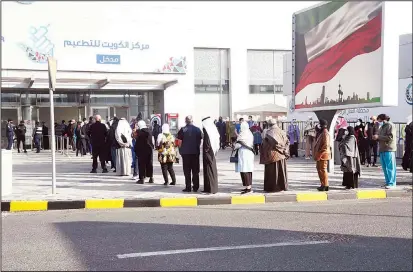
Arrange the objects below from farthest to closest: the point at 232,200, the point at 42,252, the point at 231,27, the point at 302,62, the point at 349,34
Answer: the point at 231,27 → the point at 302,62 → the point at 349,34 → the point at 232,200 → the point at 42,252

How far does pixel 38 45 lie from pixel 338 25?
64.1ft

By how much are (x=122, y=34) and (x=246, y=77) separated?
12.1m

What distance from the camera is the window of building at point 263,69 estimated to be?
123 ft

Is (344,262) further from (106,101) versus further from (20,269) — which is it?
(106,101)

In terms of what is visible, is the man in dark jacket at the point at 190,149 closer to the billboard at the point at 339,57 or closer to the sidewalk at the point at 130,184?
the sidewalk at the point at 130,184

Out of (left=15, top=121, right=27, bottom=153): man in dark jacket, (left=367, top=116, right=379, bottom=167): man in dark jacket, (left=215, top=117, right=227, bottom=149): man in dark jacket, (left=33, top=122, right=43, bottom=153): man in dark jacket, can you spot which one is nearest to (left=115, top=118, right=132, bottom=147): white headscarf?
(left=367, top=116, right=379, bottom=167): man in dark jacket

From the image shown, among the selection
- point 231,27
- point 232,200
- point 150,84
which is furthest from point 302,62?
point 231,27

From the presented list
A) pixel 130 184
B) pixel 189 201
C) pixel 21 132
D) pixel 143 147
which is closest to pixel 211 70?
pixel 21 132

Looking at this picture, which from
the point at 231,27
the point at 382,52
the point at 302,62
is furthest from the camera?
the point at 231,27

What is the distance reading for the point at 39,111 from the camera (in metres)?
27.5

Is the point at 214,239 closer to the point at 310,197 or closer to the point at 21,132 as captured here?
the point at 310,197

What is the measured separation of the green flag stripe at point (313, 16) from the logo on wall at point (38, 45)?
17138 mm

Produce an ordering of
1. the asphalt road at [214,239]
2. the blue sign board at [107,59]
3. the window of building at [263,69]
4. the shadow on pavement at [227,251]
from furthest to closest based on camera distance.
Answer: the window of building at [263,69] → the blue sign board at [107,59] → the asphalt road at [214,239] → the shadow on pavement at [227,251]

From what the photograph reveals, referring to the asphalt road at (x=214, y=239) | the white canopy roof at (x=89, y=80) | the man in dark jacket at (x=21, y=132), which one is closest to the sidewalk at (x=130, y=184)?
the asphalt road at (x=214, y=239)
